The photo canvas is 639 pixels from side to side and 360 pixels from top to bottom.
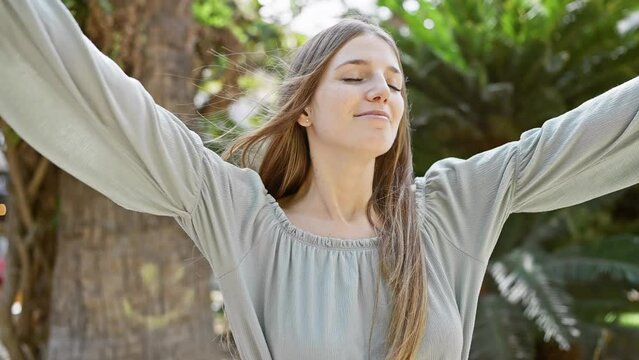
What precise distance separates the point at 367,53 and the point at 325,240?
1.35ft

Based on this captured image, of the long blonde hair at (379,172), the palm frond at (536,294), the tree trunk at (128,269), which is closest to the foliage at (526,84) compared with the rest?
the palm frond at (536,294)

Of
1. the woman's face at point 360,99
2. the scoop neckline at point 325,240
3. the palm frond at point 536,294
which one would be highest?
the woman's face at point 360,99

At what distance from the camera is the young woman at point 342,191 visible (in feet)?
5.09

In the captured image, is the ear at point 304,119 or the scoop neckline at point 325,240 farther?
the ear at point 304,119

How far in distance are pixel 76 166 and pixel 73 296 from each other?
2533 millimetres

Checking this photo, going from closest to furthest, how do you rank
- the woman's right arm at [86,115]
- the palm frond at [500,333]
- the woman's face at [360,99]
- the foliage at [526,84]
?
the woman's right arm at [86,115]
the woman's face at [360,99]
the palm frond at [500,333]
the foliage at [526,84]

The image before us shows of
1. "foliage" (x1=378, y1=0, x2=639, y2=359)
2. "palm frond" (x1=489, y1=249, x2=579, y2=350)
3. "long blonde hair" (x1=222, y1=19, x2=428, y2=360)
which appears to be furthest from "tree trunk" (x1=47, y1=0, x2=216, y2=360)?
"foliage" (x1=378, y1=0, x2=639, y2=359)

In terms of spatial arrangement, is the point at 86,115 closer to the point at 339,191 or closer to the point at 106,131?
the point at 106,131

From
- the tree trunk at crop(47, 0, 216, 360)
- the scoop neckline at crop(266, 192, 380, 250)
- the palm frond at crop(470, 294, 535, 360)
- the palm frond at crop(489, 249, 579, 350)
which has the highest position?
the scoop neckline at crop(266, 192, 380, 250)

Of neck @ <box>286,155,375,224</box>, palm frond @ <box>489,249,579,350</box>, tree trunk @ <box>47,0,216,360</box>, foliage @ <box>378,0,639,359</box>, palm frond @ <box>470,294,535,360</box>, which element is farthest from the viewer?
foliage @ <box>378,0,639,359</box>

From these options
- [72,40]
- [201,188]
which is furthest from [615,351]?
[72,40]

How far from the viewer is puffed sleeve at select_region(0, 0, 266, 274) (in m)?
1.36

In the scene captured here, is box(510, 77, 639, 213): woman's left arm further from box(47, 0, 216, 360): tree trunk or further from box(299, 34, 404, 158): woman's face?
box(47, 0, 216, 360): tree trunk

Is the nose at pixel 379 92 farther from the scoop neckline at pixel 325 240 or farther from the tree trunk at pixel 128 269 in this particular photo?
the tree trunk at pixel 128 269
